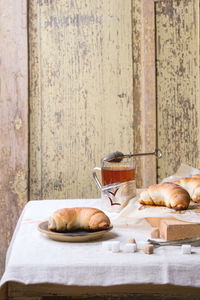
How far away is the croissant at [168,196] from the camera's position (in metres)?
1.06

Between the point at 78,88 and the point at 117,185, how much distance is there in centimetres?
110

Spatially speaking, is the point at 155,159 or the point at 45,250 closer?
the point at 45,250

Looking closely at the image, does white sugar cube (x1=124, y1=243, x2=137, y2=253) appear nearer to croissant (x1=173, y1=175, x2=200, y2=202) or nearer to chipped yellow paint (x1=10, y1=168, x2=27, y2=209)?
croissant (x1=173, y1=175, x2=200, y2=202)

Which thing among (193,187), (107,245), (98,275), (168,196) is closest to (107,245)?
(107,245)

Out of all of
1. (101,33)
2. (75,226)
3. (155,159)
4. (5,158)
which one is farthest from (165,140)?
(75,226)

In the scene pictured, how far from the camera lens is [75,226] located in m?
0.94

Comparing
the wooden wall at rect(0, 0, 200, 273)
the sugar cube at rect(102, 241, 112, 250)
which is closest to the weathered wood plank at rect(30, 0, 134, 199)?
the wooden wall at rect(0, 0, 200, 273)

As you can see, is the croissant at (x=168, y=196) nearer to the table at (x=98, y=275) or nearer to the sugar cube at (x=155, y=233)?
the sugar cube at (x=155, y=233)

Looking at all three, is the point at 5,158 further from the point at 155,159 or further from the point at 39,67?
the point at 155,159

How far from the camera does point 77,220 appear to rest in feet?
3.06

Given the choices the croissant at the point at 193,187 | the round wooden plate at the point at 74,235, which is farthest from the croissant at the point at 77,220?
the croissant at the point at 193,187

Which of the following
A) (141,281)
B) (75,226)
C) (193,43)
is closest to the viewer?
(141,281)

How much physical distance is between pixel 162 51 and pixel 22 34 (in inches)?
30.4

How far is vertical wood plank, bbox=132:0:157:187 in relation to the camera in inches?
84.1
